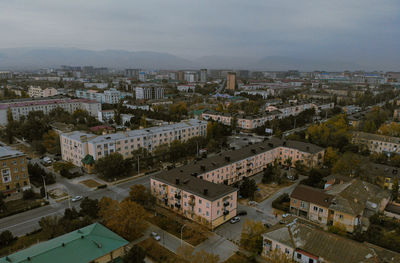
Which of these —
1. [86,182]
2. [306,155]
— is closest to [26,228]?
[86,182]

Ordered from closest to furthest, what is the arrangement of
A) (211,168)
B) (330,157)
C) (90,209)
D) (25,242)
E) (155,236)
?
(25,242)
(155,236)
(90,209)
(211,168)
(330,157)

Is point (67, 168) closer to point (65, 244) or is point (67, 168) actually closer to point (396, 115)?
point (65, 244)

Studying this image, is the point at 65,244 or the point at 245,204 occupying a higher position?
the point at 65,244

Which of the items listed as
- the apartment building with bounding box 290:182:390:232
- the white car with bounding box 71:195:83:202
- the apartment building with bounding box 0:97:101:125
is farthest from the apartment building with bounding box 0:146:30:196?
the apartment building with bounding box 0:97:101:125

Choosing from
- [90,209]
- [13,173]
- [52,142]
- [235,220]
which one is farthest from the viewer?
[52,142]

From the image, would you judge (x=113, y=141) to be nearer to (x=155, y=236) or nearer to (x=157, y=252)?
(x=155, y=236)

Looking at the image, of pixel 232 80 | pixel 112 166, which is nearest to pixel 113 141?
pixel 112 166
